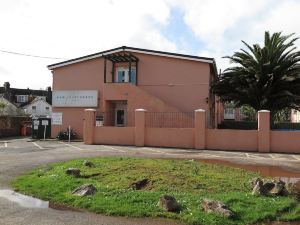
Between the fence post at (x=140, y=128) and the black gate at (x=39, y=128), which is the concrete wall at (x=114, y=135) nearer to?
the fence post at (x=140, y=128)

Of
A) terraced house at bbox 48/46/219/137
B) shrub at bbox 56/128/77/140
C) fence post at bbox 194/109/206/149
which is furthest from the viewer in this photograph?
shrub at bbox 56/128/77/140

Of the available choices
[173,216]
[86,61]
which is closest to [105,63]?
[86,61]

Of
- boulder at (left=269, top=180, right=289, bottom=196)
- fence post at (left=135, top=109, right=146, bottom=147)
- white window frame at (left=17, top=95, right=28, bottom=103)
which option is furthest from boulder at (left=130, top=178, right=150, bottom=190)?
white window frame at (left=17, top=95, right=28, bottom=103)

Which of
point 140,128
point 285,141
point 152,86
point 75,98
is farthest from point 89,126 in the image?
point 285,141

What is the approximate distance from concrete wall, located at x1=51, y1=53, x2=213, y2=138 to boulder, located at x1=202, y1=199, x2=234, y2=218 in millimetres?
19356

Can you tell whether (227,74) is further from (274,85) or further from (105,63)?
(105,63)

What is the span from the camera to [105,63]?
3097 centimetres

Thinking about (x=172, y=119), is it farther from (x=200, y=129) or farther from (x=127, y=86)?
(x=127, y=86)

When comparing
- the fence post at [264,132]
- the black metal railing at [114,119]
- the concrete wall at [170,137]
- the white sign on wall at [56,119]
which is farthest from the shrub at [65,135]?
the fence post at [264,132]

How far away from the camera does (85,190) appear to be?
9.45m

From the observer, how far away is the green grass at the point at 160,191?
796cm

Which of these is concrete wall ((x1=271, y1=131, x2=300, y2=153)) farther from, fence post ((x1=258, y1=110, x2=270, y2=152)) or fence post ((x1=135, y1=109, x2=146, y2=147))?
fence post ((x1=135, y1=109, x2=146, y2=147))

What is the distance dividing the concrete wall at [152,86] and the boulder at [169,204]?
1911 centimetres

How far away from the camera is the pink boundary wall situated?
22.4 metres
